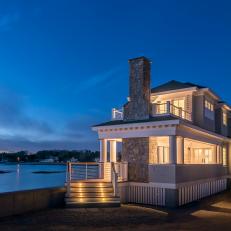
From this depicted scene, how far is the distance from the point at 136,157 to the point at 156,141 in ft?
5.74

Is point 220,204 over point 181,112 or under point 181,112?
under

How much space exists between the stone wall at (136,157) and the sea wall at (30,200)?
181 inches

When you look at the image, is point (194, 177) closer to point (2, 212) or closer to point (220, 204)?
point (220, 204)

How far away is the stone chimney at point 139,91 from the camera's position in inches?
783

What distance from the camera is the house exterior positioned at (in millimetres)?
18047

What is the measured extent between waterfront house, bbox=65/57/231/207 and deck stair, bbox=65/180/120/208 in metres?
0.49

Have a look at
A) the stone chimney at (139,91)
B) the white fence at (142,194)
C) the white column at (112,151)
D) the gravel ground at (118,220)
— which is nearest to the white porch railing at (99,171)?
the white fence at (142,194)

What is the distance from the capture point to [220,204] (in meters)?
18.6

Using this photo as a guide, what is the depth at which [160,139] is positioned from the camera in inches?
867

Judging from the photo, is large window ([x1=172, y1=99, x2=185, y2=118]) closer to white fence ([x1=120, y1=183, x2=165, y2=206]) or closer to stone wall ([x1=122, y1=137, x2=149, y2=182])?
stone wall ([x1=122, y1=137, x2=149, y2=182])

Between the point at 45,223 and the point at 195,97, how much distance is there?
14.6 meters

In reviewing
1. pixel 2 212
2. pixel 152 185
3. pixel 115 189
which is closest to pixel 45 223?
pixel 2 212

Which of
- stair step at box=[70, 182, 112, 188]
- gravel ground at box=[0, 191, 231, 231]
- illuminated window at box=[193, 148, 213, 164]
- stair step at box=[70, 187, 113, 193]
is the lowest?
gravel ground at box=[0, 191, 231, 231]

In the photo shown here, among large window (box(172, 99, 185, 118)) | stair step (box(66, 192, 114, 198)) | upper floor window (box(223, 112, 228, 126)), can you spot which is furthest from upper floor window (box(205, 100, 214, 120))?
stair step (box(66, 192, 114, 198))
